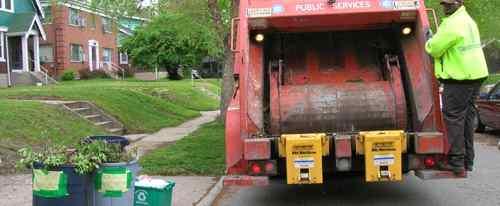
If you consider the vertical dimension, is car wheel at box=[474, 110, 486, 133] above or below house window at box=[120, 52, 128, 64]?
below

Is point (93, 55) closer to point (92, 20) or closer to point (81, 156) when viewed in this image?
point (92, 20)

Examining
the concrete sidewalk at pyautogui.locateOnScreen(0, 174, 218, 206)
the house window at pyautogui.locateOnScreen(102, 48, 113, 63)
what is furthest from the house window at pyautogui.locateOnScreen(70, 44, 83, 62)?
the concrete sidewalk at pyautogui.locateOnScreen(0, 174, 218, 206)

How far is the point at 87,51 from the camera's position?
48844mm

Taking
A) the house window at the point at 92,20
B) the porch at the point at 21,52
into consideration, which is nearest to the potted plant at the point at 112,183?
the house window at the point at 92,20

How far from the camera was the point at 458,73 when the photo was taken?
7367 mm

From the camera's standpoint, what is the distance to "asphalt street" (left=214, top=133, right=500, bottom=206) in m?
8.40

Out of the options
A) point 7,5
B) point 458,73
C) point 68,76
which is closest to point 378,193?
point 458,73

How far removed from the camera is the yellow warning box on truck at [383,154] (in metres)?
7.11

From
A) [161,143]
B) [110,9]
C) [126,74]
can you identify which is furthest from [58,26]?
[161,143]

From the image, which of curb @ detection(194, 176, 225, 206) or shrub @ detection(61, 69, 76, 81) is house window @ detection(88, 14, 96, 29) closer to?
shrub @ detection(61, 69, 76, 81)

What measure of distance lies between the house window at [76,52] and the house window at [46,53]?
67.4 inches

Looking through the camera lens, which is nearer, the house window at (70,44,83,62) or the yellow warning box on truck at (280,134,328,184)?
the yellow warning box on truck at (280,134,328,184)

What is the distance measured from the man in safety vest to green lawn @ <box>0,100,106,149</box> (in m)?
6.85

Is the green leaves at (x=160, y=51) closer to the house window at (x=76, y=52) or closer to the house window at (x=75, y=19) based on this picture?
the house window at (x=75, y=19)
